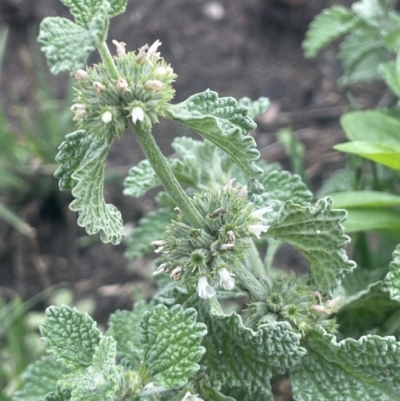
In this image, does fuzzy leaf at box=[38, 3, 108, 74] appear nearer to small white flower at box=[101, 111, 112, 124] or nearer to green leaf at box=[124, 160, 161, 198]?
small white flower at box=[101, 111, 112, 124]

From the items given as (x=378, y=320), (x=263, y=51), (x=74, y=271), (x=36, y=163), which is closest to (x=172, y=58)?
(x=263, y=51)

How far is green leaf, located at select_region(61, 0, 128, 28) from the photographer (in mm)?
707

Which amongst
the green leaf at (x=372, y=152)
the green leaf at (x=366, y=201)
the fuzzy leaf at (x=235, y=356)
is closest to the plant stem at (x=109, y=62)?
the fuzzy leaf at (x=235, y=356)

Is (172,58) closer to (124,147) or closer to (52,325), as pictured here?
(124,147)

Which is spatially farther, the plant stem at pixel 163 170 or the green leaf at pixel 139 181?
the green leaf at pixel 139 181

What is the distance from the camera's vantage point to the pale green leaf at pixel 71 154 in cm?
78

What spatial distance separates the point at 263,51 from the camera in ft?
8.27

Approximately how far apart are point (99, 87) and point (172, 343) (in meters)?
0.40

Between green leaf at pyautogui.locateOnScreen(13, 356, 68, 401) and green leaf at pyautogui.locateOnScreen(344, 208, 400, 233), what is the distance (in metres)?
0.65

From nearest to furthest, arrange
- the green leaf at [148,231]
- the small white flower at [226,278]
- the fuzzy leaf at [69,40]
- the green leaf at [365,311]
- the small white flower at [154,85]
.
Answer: the fuzzy leaf at [69,40], the small white flower at [154,85], the small white flower at [226,278], the green leaf at [365,311], the green leaf at [148,231]

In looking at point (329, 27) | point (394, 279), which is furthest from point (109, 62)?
point (329, 27)

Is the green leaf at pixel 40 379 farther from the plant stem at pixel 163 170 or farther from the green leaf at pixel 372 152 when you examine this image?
the green leaf at pixel 372 152

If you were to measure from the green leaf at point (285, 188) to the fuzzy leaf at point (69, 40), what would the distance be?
1.65 feet

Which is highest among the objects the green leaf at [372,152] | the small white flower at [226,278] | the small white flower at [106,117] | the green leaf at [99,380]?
the green leaf at [372,152]
